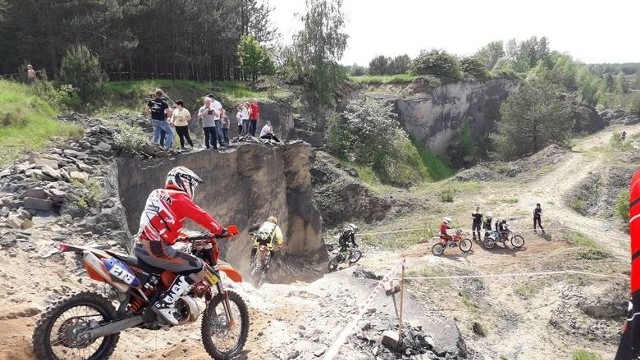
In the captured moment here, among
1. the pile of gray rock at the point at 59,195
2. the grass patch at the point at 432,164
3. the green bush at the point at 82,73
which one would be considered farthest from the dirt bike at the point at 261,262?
the grass patch at the point at 432,164

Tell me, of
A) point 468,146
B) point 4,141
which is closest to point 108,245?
point 4,141

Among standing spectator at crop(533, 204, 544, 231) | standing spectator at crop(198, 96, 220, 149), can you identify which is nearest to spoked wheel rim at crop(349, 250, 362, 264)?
standing spectator at crop(198, 96, 220, 149)

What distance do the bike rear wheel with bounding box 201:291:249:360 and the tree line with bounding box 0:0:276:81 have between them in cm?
2183

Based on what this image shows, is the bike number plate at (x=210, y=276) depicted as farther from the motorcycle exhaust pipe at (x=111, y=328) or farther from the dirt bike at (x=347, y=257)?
the dirt bike at (x=347, y=257)

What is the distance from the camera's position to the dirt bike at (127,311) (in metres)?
5.02

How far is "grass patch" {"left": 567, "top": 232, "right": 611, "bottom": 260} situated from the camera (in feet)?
67.2

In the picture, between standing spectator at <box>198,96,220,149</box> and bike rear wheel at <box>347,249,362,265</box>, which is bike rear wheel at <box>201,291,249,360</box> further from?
bike rear wheel at <box>347,249,362,265</box>

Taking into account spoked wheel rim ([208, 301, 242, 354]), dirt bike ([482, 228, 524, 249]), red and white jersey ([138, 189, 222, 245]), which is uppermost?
red and white jersey ([138, 189, 222, 245])

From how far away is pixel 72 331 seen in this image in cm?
504

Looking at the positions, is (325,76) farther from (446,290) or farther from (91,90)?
(446,290)

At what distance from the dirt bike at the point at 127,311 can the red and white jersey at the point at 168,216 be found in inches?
12.2

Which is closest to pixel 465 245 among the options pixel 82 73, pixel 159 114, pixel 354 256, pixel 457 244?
pixel 457 244

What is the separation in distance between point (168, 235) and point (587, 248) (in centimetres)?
2074

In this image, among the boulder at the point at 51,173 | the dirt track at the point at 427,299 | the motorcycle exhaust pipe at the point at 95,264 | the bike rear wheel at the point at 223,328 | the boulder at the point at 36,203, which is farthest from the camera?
the boulder at the point at 51,173
